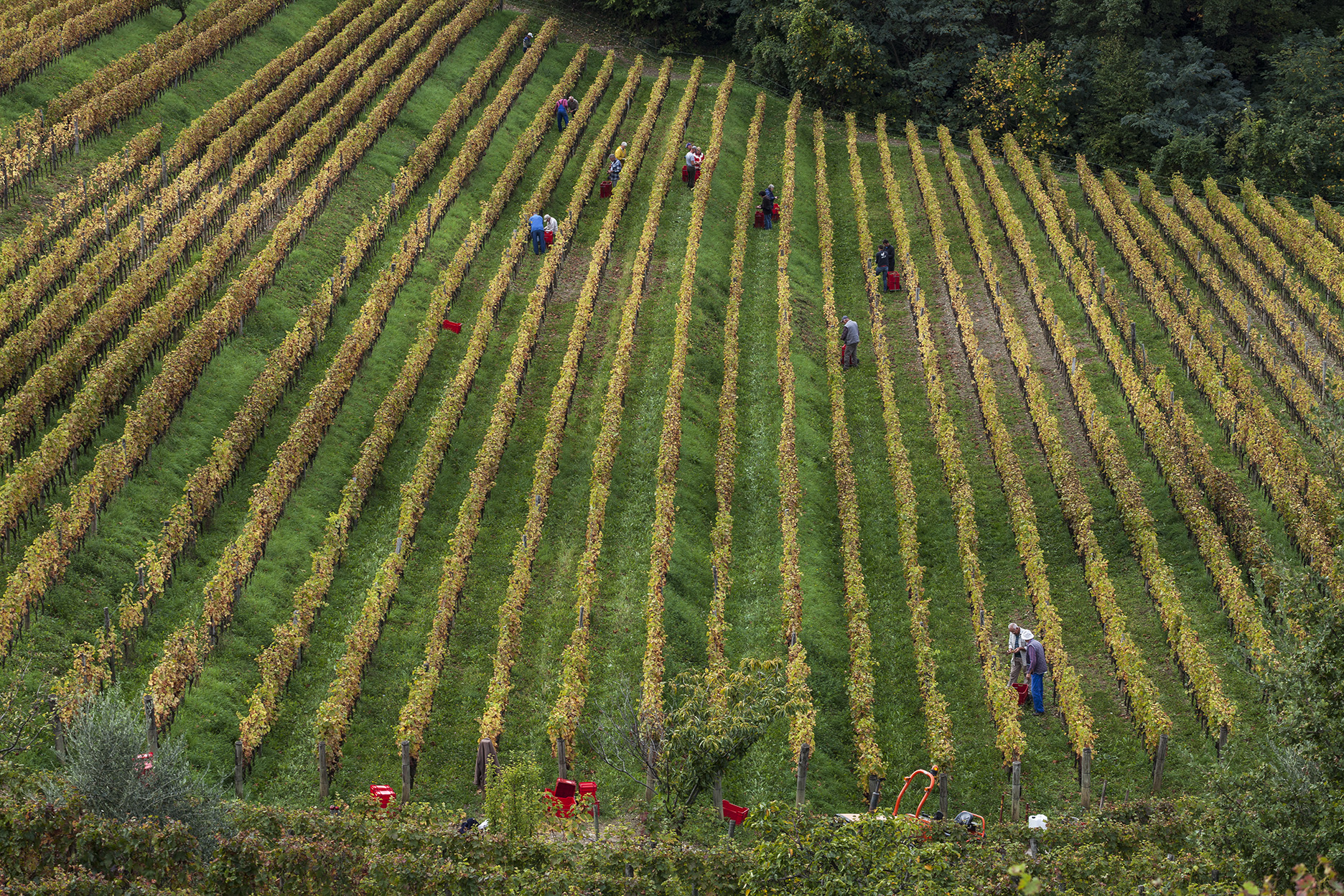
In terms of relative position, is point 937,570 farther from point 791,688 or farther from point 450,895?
point 450,895

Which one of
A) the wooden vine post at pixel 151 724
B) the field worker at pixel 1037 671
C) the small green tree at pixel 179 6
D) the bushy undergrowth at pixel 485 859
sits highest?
the small green tree at pixel 179 6

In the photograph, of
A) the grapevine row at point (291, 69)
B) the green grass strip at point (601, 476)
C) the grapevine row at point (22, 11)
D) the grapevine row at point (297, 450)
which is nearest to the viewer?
the grapevine row at point (297, 450)

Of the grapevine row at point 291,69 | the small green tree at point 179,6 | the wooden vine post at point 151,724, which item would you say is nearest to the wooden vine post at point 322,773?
the wooden vine post at point 151,724

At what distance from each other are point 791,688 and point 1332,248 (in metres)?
28.5

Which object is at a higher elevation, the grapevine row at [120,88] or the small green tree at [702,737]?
the grapevine row at [120,88]

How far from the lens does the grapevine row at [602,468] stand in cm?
2106

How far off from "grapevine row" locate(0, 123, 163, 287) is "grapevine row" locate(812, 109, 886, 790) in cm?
1737

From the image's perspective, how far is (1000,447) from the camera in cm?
2980

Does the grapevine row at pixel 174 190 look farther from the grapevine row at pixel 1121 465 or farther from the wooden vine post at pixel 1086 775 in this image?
the grapevine row at pixel 1121 465

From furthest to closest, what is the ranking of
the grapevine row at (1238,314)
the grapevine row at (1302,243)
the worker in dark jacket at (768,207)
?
the worker in dark jacket at (768,207) → the grapevine row at (1302,243) → the grapevine row at (1238,314)

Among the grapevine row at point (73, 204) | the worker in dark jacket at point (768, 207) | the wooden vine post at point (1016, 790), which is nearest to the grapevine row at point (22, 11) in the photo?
the grapevine row at point (73, 204)

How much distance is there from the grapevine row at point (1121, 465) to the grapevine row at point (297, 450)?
52.0 feet

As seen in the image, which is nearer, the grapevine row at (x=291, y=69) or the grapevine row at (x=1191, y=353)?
the grapevine row at (x=1191, y=353)

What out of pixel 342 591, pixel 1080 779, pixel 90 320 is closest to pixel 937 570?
pixel 1080 779
